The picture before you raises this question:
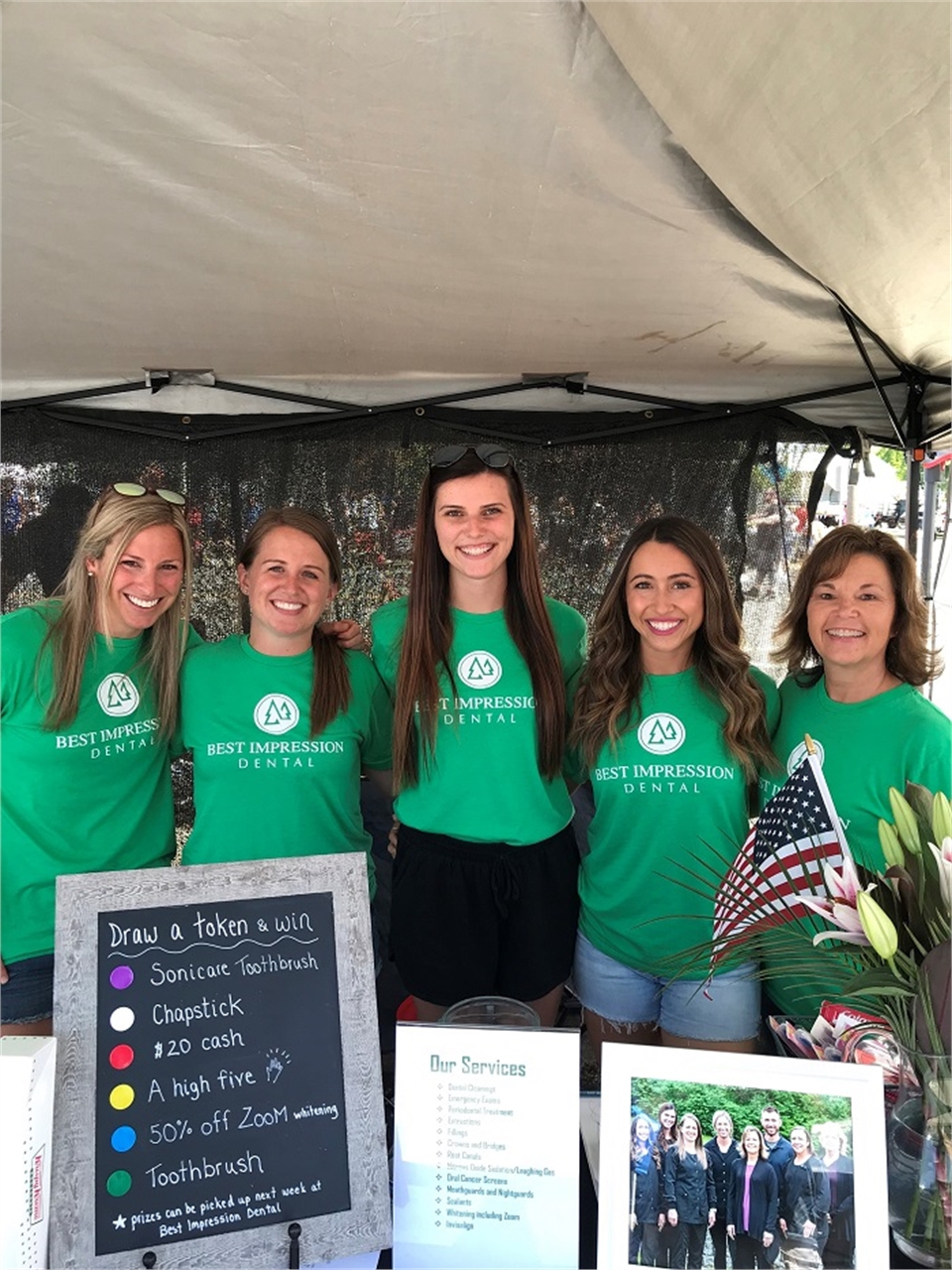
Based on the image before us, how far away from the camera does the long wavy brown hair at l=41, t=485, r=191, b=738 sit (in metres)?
1.63

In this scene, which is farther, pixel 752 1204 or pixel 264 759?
pixel 264 759

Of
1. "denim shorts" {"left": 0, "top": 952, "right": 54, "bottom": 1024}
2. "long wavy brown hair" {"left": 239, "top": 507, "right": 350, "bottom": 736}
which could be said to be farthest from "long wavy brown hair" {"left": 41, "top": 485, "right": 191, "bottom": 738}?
"denim shorts" {"left": 0, "top": 952, "right": 54, "bottom": 1024}

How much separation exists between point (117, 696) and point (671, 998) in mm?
1260

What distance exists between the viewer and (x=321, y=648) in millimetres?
1845

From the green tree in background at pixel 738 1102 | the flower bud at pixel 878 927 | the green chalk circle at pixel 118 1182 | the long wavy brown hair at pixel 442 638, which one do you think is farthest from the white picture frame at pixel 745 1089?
the long wavy brown hair at pixel 442 638

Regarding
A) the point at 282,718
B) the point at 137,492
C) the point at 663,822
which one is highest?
the point at 137,492

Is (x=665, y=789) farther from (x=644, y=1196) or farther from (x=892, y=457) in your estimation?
(x=892, y=457)

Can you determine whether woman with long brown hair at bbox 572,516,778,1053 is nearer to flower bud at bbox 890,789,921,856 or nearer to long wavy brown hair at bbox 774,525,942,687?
long wavy brown hair at bbox 774,525,942,687

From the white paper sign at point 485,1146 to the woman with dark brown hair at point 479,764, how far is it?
0.78 metres

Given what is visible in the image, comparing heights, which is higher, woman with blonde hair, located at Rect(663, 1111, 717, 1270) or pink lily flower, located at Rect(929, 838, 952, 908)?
pink lily flower, located at Rect(929, 838, 952, 908)

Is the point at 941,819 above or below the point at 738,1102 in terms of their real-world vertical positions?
above

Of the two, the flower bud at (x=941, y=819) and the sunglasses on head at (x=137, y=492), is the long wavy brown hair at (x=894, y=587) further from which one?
the sunglasses on head at (x=137, y=492)

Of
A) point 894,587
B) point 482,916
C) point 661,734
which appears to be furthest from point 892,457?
point 482,916

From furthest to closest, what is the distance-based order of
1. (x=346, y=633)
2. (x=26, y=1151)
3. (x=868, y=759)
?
1. (x=346, y=633)
2. (x=868, y=759)
3. (x=26, y=1151)
